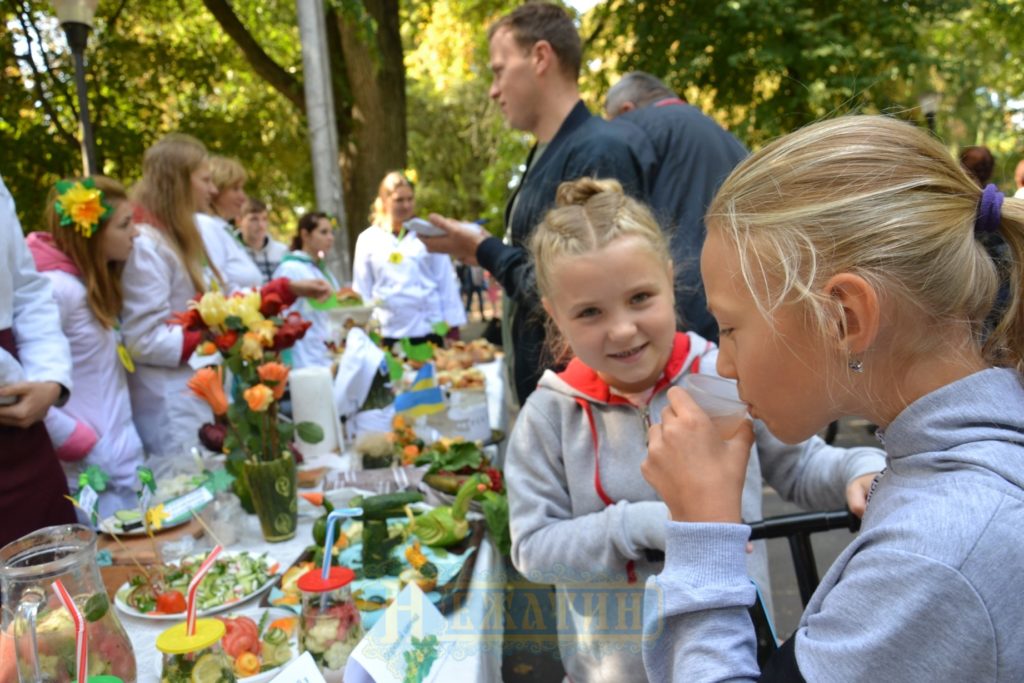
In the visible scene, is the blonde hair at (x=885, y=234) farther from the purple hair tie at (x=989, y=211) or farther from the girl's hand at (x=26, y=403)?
the girl's hand at (x=26, y=403)

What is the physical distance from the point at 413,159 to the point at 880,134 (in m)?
17.9

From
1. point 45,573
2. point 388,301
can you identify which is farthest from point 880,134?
point 388,301

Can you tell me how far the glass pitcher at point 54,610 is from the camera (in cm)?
92

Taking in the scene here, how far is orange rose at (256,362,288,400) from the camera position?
1878 millimetres

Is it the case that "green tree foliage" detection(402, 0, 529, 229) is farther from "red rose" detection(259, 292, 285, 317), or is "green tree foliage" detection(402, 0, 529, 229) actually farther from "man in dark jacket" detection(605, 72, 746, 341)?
"red rose" detection(259, 292, 285, 317)

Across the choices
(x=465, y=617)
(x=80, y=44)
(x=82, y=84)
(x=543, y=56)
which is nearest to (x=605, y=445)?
(x=465, y=617)

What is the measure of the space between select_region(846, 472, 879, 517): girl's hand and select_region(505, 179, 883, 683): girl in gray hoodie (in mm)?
49

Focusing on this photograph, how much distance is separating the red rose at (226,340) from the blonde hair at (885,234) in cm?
148

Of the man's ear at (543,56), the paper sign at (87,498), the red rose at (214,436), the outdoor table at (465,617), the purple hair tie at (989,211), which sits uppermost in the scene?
the man's ear at (543,56)

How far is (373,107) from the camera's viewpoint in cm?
716

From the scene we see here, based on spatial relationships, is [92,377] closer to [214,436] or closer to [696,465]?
[214,436]

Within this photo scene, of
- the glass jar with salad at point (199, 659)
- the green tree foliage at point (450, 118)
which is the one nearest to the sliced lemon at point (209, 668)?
the glass jar with salad at point (199, 659)

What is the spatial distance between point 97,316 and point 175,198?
0.78 metres

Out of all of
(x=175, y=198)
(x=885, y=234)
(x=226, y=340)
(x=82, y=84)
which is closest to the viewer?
(x=885, y=234)
